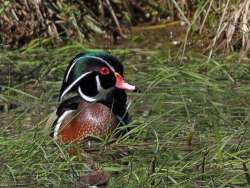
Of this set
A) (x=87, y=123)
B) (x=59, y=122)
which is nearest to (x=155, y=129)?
(x=87, y=123)

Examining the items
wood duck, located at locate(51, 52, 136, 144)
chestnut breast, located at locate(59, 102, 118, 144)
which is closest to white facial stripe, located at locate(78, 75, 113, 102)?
wood duck, located at locate(51, 52, 136, 144)

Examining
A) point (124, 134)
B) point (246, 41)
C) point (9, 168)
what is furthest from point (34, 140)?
point (246, 41)

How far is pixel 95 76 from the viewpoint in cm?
711

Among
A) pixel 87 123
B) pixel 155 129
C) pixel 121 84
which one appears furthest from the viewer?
pixel 121 84

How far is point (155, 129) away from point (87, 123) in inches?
19.3

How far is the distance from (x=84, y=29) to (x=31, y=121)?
10.7ft

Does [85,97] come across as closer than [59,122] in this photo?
No

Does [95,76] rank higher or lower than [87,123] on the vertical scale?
higher

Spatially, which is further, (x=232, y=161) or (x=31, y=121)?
(x=31, y=121)

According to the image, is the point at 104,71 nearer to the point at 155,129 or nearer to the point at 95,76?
the point at 95,76

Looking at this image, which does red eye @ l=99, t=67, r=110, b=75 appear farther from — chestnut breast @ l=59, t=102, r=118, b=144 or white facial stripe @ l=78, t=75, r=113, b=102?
chestnut breast @ l=59, t=102, r=118, b=144

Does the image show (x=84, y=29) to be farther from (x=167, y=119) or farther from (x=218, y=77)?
(x=167, y=119)

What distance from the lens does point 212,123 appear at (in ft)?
22.0

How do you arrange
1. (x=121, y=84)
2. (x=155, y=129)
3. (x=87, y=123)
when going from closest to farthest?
(x=155, y=129), (x=87, y=123), (x=121, y=84)
